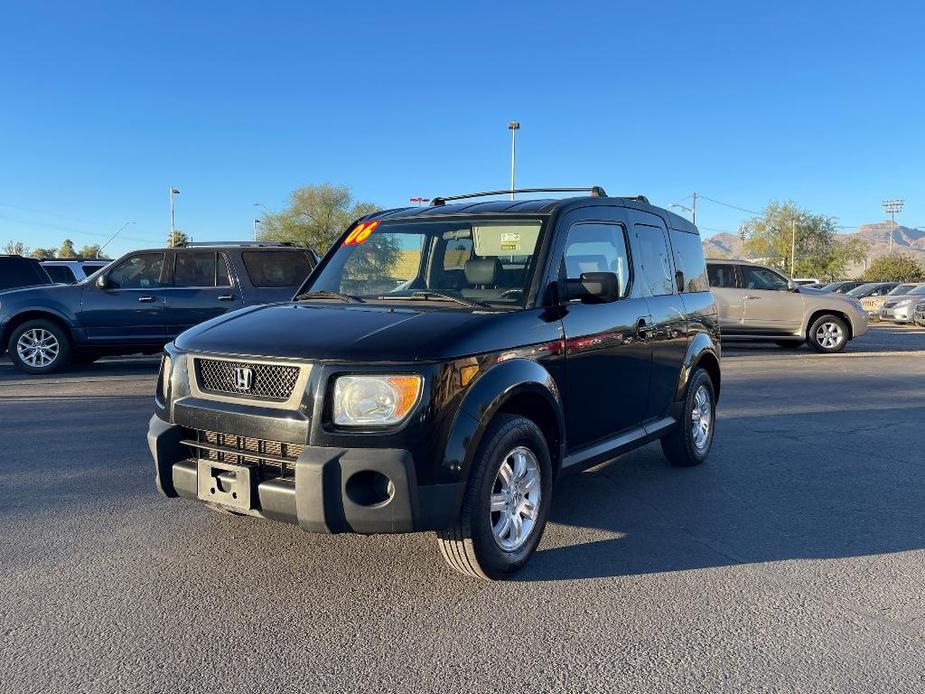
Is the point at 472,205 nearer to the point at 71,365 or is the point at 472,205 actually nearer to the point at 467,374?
the point at 467,374

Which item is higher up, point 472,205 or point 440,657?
point 472,205

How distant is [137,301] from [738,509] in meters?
9.24

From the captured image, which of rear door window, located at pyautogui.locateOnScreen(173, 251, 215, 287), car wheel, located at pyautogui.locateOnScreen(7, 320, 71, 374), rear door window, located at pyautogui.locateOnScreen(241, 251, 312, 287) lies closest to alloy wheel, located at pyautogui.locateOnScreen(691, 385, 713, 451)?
rear door window, located at pyautogui.locateOnScreen(241, 251, 312, 287)

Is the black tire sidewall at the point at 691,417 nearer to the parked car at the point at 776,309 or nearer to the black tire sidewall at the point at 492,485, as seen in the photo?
the black tire sidewall at the point at 492,485

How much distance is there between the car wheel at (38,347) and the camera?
11141mm

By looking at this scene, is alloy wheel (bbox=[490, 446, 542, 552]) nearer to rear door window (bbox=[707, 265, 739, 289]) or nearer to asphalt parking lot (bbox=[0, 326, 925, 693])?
asphalt parking lot (bbox=[0, 326, 925, 693])

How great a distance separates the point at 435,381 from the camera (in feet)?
11.0

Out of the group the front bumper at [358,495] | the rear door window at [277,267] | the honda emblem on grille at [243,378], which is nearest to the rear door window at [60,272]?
the rear door window at [277,267]

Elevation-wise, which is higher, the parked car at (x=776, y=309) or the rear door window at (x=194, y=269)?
the rear door window at (x=194, y=269)

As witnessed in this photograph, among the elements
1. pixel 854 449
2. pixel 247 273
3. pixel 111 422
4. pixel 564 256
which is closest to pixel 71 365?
pixel 247 273

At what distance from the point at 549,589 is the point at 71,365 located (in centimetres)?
1071

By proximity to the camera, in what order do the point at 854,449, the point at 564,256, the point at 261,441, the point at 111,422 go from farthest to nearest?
the point at 111,422 < the point at 854,449 < the point at 564,256 < the point at 261,441

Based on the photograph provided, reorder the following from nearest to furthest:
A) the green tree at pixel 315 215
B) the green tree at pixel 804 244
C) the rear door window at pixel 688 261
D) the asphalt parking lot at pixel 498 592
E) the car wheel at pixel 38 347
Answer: the asphalt parking lot at pixel 498 592 < the rear door window at pixel 688 261 < the car wheel at pixel 38 347 < the green tree at pixel 315 215 < the green tree at pixel 804 244

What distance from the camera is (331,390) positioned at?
3.36 metres
